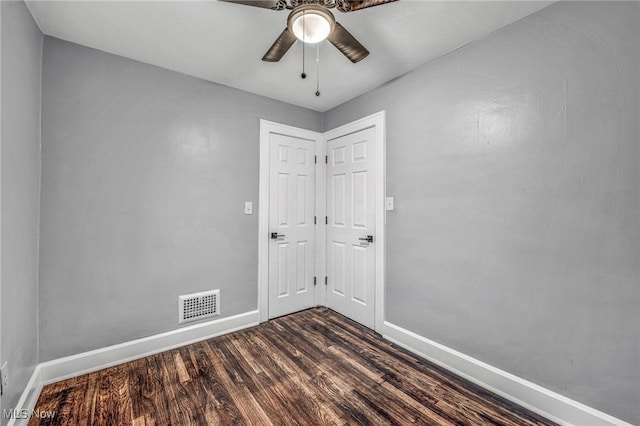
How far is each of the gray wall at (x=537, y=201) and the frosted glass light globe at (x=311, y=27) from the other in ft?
3.83

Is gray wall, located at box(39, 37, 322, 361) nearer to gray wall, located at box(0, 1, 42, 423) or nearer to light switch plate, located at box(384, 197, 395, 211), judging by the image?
gray wall, located at box(0, 1, 42, 423)

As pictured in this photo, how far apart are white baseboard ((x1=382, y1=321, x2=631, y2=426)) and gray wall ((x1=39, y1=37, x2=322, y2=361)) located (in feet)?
5.45

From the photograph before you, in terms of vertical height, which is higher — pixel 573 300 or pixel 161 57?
pixel 161 57

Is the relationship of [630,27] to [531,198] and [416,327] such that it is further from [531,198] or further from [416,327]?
[416,327]

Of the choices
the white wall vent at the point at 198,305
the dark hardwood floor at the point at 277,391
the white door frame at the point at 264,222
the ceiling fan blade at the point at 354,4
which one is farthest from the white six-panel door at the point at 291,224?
the ceiling fan blade at the point at 354,4

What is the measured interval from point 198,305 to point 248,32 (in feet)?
7.41

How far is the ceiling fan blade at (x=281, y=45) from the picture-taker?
4.92 feet

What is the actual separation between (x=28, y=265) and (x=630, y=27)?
359 centimetres

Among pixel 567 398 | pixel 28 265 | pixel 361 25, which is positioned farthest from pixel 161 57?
pixel 567 398

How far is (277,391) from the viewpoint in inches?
69.0

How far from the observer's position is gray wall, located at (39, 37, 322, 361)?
189 cm

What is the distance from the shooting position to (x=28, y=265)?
166 centimetres

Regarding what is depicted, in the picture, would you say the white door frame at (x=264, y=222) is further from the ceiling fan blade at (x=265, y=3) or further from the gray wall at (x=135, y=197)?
the ceiling fan blade at (x=265, y=3)

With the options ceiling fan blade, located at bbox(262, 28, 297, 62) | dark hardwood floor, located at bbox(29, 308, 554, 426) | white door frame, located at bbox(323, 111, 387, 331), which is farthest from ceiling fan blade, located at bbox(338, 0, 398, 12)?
dark hardwood floor, located at bbox(29, 308, 554, 426)
